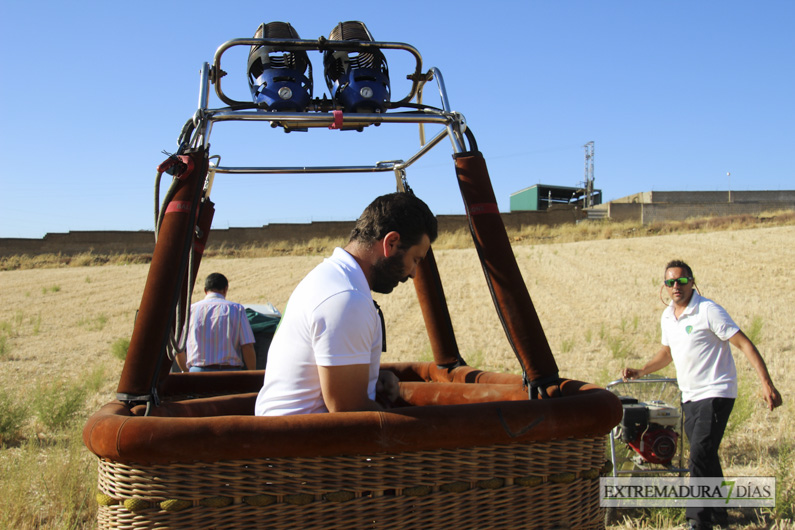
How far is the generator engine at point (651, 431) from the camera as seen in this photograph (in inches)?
184

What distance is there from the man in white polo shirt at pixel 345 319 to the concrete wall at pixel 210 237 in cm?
3769

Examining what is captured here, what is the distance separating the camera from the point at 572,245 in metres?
29.6

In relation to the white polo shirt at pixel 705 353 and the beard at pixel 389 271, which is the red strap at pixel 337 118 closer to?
the beard at pixel 389 271

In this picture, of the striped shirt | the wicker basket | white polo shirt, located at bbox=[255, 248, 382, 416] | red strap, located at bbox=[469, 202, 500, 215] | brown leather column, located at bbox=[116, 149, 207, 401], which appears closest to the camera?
the wicker basket

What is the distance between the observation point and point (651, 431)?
186 inches

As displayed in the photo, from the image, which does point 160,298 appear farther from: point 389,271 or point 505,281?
point 505,281

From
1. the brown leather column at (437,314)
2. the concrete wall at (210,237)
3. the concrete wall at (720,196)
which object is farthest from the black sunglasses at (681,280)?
the concrete wall at (720,196)

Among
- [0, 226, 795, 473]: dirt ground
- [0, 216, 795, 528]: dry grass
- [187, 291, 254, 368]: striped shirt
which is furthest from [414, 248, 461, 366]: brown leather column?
[0, 226, 795, 473]: dirt ground

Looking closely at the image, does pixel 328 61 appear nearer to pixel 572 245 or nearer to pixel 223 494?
pixel 223 494

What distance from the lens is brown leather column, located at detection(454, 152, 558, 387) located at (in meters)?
2.50

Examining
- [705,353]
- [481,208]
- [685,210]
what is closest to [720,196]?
[685,210]

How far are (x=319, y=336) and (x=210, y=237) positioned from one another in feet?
135

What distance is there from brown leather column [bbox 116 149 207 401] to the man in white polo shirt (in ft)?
1.33

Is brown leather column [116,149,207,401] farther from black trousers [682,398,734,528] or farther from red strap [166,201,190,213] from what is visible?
black trousers [682,398,734,528]
